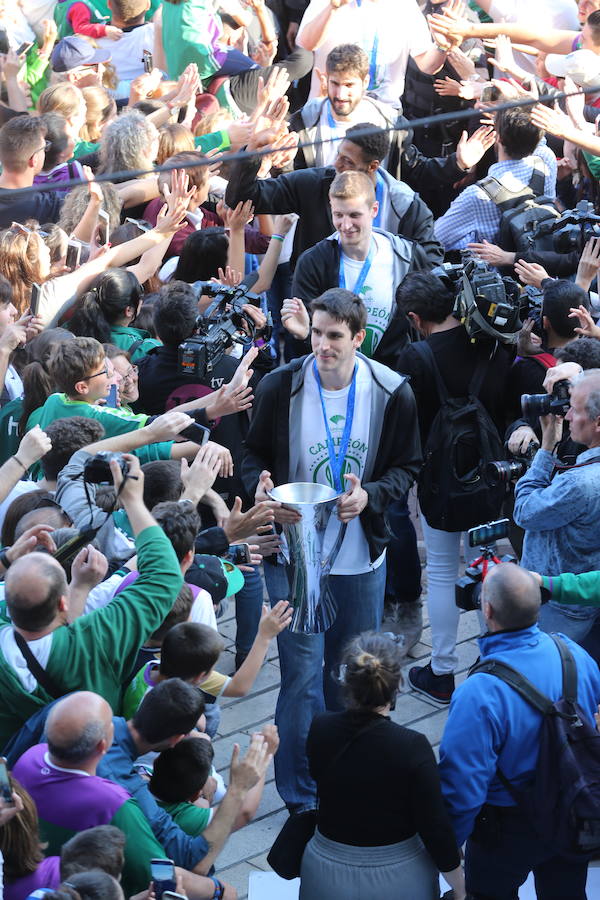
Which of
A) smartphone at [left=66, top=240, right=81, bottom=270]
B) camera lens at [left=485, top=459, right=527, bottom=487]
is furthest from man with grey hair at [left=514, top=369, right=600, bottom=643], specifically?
smartphone at [left=66, top=240, right=81, bottom=270]

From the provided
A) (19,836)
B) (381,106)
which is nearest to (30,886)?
(19,836)

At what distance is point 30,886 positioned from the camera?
2787 mm

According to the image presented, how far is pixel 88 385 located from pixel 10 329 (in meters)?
0.65

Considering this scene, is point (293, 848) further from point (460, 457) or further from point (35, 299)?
point (35, 299)

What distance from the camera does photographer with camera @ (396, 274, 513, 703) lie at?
5004 millimetres

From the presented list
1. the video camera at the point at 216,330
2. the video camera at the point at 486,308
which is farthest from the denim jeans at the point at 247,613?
the video camera at the point at 486,308

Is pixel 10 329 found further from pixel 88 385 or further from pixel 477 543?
pixel 477 543

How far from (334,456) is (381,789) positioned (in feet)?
4.89

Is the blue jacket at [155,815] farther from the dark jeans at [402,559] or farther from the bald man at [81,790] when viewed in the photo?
the dark jeans at [402,559]

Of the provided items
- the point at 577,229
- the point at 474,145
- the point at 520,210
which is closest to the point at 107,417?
the point at 577,229

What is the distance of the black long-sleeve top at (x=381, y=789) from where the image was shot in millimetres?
3297

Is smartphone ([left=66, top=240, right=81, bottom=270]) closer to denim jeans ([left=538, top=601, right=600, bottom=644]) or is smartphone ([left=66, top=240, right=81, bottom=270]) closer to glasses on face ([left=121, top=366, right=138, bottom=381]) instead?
glasses on face ([left=121, top=366, right=138, bottom=381])

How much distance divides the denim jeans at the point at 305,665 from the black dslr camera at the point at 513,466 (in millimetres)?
609

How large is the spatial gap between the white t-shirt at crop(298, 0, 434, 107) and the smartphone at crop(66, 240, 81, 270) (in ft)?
9.23
